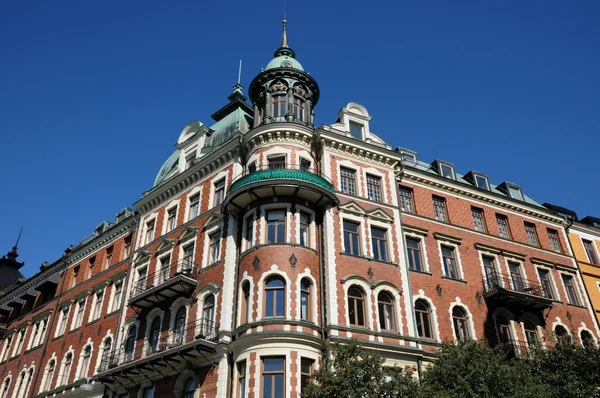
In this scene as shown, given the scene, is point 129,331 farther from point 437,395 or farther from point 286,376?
point 437,395

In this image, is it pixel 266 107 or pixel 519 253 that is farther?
pixel 519 253

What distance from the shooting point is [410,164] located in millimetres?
37469

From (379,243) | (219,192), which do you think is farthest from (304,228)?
(219,192)

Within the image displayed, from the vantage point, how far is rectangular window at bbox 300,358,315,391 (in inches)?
928

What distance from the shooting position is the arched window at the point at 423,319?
28.8m

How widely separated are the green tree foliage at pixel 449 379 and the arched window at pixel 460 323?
5904mm

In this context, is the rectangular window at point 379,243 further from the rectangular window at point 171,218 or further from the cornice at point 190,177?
the rectangular window at point 171,218

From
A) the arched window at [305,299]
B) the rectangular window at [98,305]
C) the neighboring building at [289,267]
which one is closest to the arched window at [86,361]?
the neighboring building at [289,267]

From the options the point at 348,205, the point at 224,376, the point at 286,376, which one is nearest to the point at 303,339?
the point at 286,376

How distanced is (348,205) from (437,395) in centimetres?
1287

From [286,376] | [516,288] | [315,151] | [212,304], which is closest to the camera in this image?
Answer: [286,376]

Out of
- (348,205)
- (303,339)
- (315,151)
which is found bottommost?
(303,339)

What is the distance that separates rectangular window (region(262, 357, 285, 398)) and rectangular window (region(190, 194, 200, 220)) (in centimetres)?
1295

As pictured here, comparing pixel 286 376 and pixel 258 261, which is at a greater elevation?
pixel 258 261
